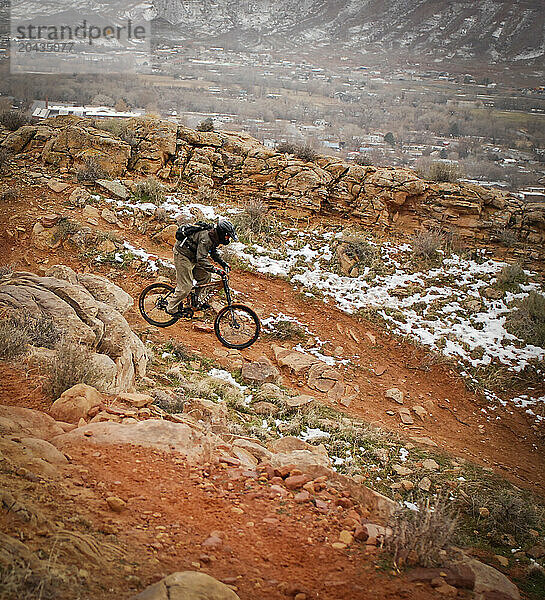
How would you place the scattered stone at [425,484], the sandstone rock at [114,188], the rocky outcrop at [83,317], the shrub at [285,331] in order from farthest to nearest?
the sandstone rock at [114,188], the shrub at [285,331], the rocky outcrop at [83,317], the scattered stone at [425,484]

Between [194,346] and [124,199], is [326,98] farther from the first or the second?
[194,346]

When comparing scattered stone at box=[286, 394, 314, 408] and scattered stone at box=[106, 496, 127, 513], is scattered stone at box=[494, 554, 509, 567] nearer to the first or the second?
scattered stone at box=[286, 394, 314, 408]

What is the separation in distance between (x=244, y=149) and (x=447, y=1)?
31.6 metres

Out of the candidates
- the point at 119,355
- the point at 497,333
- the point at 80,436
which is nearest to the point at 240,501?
the point at 80,436

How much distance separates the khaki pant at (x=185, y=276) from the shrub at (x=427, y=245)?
25.5 feet

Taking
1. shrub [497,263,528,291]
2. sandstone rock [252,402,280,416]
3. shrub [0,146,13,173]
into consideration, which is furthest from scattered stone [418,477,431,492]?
shrub [0,146,13,173]

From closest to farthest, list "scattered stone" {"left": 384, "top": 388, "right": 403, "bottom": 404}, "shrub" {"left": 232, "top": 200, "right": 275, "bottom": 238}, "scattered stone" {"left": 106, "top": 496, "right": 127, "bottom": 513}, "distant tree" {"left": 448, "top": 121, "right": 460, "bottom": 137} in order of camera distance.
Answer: "scattered stone" {"left": 106, "top": 496, "right": 127, "bottom": 513} → "scattered stone" {"left": 384, "top": 388, "right": 403, "bottom": 404} → "shrub" {"left": 232, "top": 200, "right": 275, "bottom": 238} → "distant tree" {"left": 448, "top": 121, "right": 460, "bottom": 137}

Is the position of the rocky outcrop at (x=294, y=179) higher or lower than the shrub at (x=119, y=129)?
lower

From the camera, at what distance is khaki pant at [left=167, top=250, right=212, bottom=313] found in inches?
244

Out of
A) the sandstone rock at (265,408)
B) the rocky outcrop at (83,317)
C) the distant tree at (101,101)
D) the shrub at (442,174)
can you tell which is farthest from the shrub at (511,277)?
the distant tree at (101,101)

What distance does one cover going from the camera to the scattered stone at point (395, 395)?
24.8ft

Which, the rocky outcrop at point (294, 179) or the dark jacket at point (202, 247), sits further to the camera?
the rocky outcrop at point (294, 179)

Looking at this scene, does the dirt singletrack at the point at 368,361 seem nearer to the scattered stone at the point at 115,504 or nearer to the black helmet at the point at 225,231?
the black helmet at the point at 225,231

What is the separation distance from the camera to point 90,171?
12938mm
